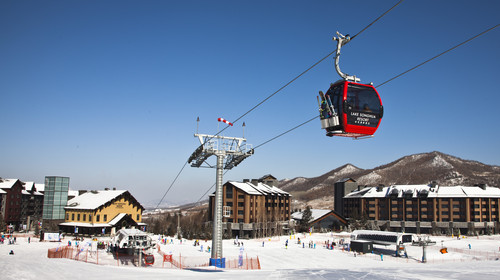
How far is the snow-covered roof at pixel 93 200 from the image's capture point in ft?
234

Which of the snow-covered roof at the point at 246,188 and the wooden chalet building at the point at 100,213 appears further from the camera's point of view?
the snow-covered roof at the point at 246,188

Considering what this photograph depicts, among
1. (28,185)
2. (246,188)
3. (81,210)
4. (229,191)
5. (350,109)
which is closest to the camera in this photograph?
(350,109)

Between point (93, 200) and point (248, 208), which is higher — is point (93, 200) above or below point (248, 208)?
above

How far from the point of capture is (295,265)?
43250 millimetres

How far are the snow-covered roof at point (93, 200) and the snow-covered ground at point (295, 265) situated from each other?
40.8ft

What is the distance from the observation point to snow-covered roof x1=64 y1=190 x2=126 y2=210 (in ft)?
234

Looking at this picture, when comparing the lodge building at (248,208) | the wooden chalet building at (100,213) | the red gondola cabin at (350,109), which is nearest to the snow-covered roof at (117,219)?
the wooden chalet building at (100,213)

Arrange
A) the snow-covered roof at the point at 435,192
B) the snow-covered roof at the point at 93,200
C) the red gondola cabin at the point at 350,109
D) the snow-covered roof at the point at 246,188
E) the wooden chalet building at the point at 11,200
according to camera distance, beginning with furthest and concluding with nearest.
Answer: the snow-covered roof at the point at 435,192 < the wooden chalet building at the point at 11,200 < the snow-covered roof at the point at 246,188 < the snow-covered roof at the point at 93,200 < the red gondola cabin at the point at 350,109

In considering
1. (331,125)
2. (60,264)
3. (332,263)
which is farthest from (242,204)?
(331,125)

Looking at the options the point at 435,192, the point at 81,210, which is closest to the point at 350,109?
the point at 81,210

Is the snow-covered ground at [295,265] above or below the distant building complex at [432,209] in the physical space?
below

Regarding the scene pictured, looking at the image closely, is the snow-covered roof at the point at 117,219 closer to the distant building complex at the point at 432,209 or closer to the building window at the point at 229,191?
the building window at the point at 229,191

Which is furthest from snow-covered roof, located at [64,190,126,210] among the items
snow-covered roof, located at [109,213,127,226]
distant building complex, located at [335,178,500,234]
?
distant building complex, located at [335,178,500,234]

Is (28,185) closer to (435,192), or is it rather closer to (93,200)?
(93,200)
